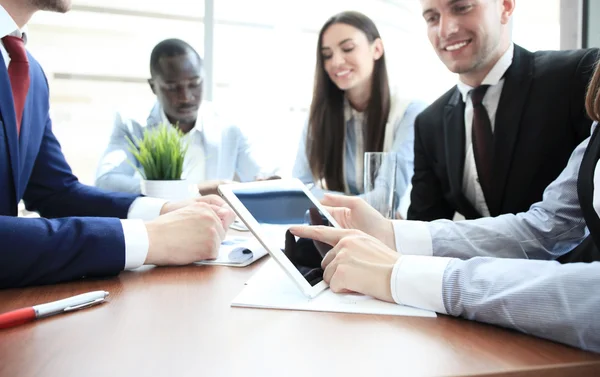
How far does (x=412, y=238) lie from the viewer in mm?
1050

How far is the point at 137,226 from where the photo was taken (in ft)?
3.09

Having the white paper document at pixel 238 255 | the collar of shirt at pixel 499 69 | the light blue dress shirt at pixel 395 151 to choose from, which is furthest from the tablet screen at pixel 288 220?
the light blue dress shirt at pixel 395 151

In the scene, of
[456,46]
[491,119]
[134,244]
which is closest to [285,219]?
→ [134,244]

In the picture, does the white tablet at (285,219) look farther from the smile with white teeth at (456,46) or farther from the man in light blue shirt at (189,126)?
the man in light blue shirt at (189,126)

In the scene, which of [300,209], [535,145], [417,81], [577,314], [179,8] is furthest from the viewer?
[417,81]

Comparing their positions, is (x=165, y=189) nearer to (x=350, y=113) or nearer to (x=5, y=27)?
(x=5, y=27)

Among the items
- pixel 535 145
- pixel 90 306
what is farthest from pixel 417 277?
pixel 535 145

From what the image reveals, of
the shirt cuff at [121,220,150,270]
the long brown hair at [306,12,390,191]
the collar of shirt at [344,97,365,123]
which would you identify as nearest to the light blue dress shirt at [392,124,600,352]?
the shirt cuff at [121,220,150,270]

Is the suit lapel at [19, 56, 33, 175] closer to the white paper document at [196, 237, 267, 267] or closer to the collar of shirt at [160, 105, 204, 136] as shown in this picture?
the white paper document at [196, 237, 267, 267]

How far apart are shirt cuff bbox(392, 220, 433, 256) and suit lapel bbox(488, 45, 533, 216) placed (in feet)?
2.05

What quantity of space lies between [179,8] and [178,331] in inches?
154

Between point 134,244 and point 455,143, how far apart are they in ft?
3.93

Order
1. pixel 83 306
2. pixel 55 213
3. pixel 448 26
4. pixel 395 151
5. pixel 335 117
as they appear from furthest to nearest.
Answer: pixel 335 117 → pixel 395 151 → pixel 448 26 → pixel 55 213 → pixel 83 306

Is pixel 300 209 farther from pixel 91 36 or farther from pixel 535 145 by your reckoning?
pixel 91 36
